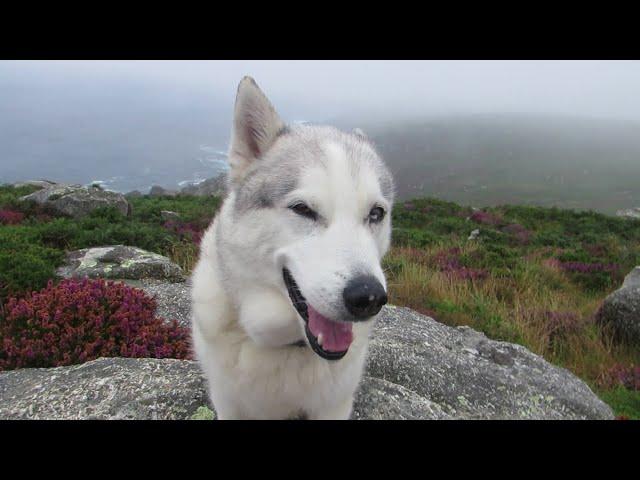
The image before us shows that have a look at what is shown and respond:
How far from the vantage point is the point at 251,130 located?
287 cm

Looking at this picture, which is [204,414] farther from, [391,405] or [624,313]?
[624,313]

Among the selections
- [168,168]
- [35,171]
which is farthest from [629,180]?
[35,171]

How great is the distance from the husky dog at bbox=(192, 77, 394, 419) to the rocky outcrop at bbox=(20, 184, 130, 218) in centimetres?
999

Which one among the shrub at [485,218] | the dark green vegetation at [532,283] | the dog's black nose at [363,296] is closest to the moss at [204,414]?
the dog's black nose at [363,296]

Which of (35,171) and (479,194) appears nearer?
(479,194)

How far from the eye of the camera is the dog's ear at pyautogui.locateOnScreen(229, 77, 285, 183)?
277 cm

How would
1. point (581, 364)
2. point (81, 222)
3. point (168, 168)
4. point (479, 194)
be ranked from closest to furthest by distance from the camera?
1. point (581, 364)
2. point (81, 222)
3. point (479, 194)
4. point (168, 168)

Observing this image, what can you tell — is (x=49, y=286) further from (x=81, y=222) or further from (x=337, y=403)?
(x=81, y=222)

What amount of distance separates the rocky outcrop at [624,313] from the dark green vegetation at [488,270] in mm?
192

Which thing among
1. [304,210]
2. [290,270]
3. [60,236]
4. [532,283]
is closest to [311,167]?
[304,210]

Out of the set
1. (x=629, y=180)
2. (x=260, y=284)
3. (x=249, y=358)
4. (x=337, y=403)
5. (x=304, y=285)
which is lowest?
(x=629, y=180)

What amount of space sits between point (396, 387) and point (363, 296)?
229 centimetres

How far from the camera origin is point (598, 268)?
32.9ft

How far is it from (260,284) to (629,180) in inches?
2439
